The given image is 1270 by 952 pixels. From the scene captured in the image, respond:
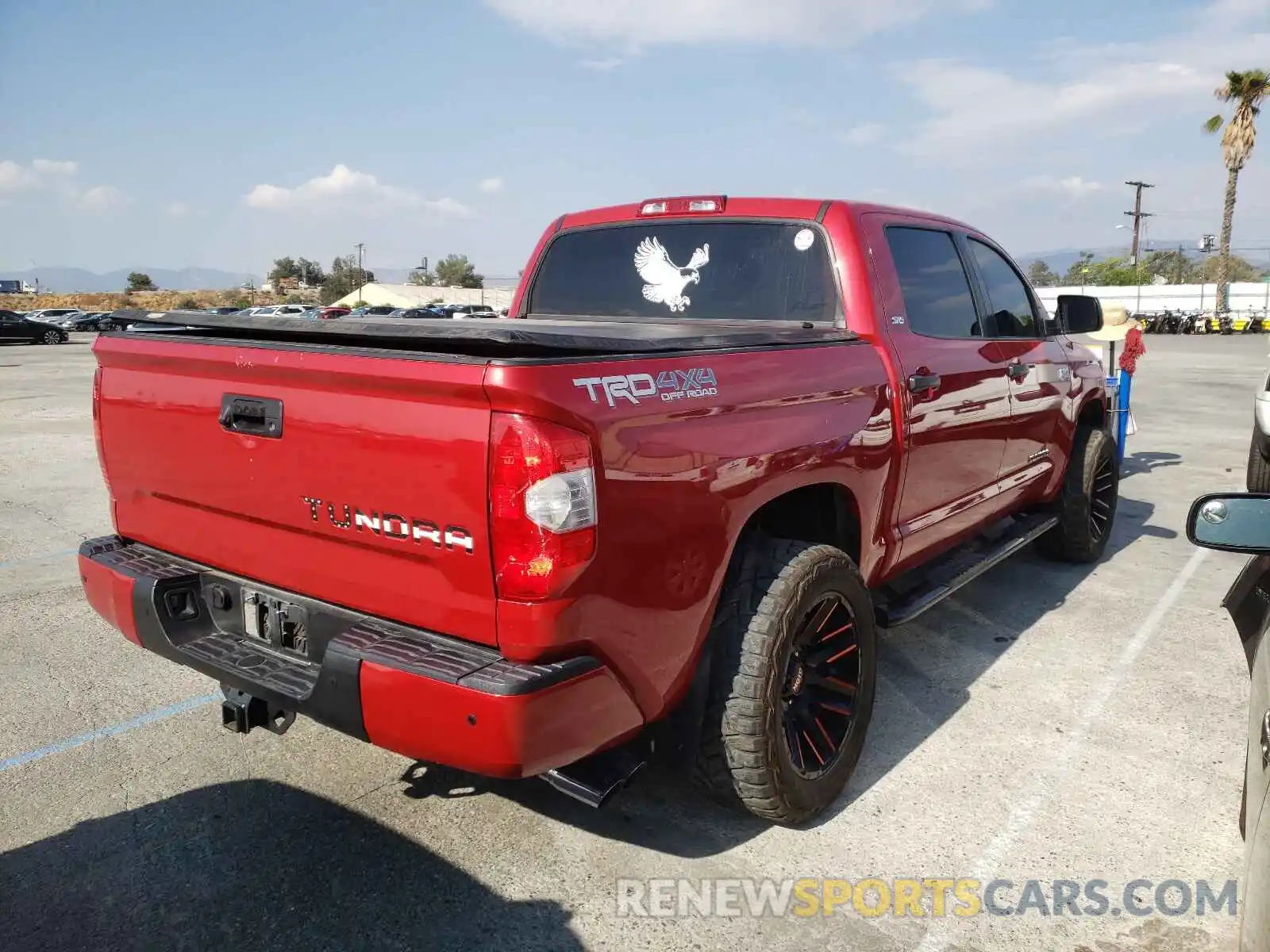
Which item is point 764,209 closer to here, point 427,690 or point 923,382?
point 923,382

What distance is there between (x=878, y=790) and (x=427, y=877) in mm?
1532

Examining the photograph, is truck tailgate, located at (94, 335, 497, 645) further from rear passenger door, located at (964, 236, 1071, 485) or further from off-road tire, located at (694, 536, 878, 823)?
rear passenger door, located at (964, 236, 1071, 485)

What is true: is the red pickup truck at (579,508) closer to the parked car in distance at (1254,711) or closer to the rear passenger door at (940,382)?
the rear passenger door at (940,382)

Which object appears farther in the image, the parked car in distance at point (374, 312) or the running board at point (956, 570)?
the parked car in distance at point (374, 312)

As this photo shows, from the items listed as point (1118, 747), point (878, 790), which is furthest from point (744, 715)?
point (1118, 747)

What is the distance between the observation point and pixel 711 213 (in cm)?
398

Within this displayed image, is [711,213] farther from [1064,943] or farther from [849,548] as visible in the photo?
[1064,943]

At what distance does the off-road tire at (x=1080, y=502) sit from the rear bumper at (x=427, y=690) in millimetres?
4159

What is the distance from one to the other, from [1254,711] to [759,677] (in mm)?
1202

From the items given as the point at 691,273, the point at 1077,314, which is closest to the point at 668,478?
the point at 691,273

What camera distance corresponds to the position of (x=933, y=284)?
13.5 ft

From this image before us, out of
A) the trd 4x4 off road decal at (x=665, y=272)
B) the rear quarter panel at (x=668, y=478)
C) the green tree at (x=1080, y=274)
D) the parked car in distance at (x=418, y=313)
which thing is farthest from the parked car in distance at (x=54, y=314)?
the green tree at (x=1080, y=274)

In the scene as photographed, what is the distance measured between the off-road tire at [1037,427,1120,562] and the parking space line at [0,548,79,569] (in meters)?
6.19

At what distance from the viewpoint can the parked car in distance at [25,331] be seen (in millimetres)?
33375
